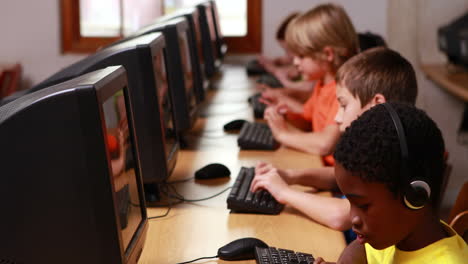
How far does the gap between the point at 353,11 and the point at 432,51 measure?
0.62 meters

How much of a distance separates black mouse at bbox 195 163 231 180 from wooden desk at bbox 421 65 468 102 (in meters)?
1.82

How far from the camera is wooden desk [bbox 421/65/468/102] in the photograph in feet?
12.1

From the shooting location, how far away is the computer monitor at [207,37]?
12.7 ft

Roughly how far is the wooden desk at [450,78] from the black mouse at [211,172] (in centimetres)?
182

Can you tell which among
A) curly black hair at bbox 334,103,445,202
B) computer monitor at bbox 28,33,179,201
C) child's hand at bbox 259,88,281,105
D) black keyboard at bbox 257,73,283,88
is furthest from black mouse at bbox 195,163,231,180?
black keyboard at bbox 257,73,283,88

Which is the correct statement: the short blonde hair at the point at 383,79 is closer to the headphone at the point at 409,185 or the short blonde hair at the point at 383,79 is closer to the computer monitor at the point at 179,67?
the computer monitor at the point at 179,67

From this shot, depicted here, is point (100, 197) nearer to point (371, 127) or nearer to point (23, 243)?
point (23, 243)

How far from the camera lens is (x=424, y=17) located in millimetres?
4492

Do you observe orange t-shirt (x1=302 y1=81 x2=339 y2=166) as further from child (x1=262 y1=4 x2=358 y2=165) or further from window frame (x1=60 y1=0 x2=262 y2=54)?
window frame (x1=60 y1=0 x2=262 y2=54)

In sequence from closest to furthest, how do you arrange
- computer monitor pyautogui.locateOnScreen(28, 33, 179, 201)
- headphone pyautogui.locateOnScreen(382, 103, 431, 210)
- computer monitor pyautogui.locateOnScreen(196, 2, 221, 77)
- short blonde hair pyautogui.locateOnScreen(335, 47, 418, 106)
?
headphone pyautogui.locateOnScreen(382, 103, 431, 210)
computer monitor pyautogui.locateOnScreen(28, 33, 179, 201)
short blonde hair pyautogui.locateOnScreen(335, 47, 418, 106)
computer monitor pyautogui.locateOnScreen(196, 2, 221, 77)

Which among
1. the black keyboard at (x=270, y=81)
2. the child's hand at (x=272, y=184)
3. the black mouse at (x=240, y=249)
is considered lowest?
the black keyboard at (x=270, y=81)

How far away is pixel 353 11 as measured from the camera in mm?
4852

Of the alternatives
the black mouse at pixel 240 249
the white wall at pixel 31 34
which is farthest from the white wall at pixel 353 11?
the black mouse at pixel 240 249

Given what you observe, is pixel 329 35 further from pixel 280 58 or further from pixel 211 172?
pixel 280 58
